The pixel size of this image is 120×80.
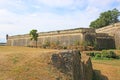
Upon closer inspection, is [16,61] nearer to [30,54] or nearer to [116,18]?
[30,54]

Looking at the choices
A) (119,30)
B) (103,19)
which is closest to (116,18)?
(103,19)

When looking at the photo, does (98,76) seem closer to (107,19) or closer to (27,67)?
(27,67)

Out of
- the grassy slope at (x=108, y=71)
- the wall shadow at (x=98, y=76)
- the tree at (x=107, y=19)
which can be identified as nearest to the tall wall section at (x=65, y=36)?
the grassy slope at (x=108, y=71)

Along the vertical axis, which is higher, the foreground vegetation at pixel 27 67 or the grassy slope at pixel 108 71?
the foreground vegetation at pixel 27 67

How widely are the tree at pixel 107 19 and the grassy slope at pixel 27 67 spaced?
52341 millimetres

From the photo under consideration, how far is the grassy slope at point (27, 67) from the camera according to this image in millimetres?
13703

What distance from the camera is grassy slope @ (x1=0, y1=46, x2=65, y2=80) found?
13703mm

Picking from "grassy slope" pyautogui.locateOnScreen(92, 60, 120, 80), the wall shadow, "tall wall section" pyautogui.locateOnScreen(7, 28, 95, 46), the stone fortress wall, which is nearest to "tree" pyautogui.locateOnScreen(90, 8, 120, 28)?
the stone fortress wall

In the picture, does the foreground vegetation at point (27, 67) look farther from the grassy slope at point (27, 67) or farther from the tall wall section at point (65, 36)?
the tall wall section at point (65, 36)

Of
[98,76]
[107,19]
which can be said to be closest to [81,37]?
[98,76]

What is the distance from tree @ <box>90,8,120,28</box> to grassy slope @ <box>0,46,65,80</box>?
172 ft

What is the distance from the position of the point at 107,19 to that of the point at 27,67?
179 feet

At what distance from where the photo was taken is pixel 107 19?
6706 cm

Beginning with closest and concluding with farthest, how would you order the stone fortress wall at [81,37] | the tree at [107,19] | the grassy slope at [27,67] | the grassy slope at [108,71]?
the grassy slope at [27,67] < the grassy slope at [108,71] < the stone fortress wall at [81,37] < the tree at [107,19]
